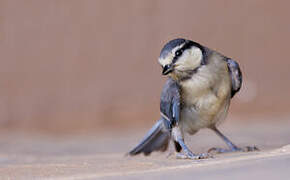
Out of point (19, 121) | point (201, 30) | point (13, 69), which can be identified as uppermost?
point (201, 30)

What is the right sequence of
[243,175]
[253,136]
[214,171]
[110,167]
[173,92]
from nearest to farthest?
[243,175] < [214,171] < [110,167] < [173,92] < [253,136]

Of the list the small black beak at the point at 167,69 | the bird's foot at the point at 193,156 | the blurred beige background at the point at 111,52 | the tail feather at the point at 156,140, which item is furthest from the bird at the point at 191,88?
the blurred beige background at the point at 111,52

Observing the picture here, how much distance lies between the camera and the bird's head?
388 centimetres

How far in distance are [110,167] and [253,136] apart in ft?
11.4

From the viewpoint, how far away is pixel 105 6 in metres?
7.51

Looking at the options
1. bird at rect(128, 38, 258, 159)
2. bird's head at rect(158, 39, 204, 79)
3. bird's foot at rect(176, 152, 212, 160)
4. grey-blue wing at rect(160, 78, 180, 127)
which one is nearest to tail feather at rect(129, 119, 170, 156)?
bird at rect(128, 38, 258, 159)

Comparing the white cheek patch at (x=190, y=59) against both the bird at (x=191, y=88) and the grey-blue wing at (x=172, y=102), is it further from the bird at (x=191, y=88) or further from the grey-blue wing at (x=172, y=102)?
the grey-blue wing at (x=172, y=102)

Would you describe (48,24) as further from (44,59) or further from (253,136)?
(253,136)

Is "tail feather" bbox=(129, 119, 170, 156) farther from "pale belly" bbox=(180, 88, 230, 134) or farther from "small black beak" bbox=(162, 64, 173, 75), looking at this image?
"small black beak" bbox=(162, 64, 173, 75)

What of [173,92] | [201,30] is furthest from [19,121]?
[173,92]

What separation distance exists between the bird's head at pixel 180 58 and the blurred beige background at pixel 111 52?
11.1ft

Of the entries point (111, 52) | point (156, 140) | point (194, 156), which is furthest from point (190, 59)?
point (111, 52)

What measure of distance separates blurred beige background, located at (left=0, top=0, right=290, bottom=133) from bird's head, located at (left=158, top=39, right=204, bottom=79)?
338cm

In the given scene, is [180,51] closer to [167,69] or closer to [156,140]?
[167,69]
